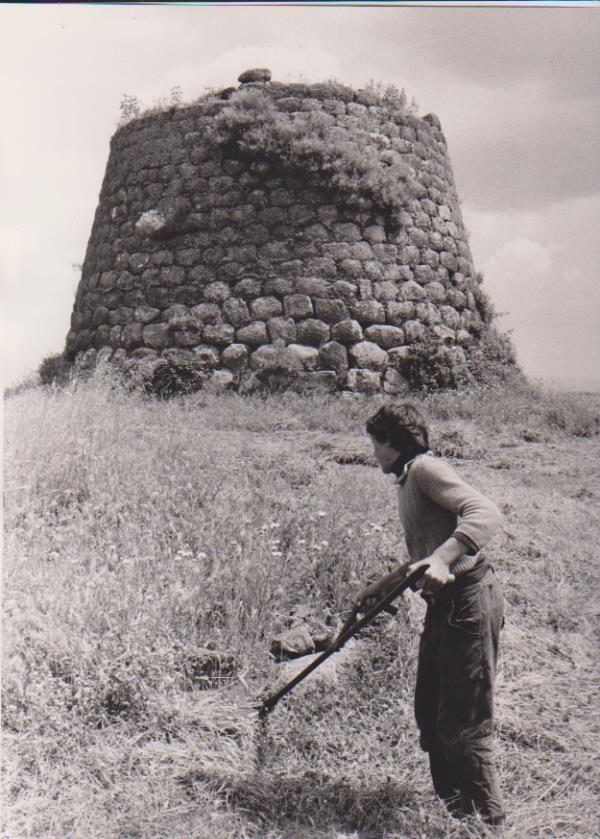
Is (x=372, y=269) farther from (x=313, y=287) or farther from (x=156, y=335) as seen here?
(x=156, y=335)

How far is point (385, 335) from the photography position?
9.09 meters

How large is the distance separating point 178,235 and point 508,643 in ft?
23.6

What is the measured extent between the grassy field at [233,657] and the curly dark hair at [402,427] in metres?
1.15

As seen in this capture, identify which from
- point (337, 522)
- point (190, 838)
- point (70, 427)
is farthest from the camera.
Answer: point (70, 427)

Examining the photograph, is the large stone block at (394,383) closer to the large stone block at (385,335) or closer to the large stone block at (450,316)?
the large stone block at (385,335)

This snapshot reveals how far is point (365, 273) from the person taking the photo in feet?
29.7

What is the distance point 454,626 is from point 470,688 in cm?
21

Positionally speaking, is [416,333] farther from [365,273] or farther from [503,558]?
[503,558]

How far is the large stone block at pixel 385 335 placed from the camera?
903cm

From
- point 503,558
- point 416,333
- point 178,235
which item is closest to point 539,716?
point 503,558

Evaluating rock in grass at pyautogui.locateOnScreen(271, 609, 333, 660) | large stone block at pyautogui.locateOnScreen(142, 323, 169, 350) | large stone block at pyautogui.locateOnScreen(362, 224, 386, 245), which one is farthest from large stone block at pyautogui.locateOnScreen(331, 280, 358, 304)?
rock in grass at pyautogui.locateOnScreen(271, 609, 333, 660)

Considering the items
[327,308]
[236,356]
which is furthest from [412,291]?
[236,356]

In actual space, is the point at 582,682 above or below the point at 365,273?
below

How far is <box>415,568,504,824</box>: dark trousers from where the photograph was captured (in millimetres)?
2363
